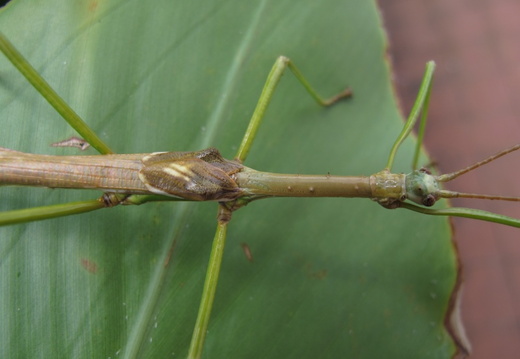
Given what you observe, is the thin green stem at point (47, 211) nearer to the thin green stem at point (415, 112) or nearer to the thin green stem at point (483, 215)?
the thin green stem at point (415, 112)

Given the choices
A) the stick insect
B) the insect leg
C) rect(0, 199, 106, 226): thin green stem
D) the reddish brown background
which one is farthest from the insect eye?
the reddish brown background

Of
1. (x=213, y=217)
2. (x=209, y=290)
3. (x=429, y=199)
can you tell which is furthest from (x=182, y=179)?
(x=429, y=199)

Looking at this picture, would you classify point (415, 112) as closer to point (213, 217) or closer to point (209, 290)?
point (213, 217)

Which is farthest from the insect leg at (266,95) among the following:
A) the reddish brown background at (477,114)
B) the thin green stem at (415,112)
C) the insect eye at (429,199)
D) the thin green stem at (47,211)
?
the reddish brown background at (477,114)

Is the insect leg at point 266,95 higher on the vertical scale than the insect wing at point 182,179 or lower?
higher

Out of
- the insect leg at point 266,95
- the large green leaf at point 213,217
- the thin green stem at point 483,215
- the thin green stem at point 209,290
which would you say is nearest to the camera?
the thin green stem at point 483,215

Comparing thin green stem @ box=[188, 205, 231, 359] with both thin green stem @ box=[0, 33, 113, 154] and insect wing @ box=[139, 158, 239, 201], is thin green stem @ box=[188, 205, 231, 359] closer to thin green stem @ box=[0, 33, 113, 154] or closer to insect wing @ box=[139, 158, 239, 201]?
insect wing @ box=[139, 158, 239, 201]

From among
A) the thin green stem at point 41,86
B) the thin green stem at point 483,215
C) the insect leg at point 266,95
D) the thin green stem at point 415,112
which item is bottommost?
the thin green stem at point 483,215
